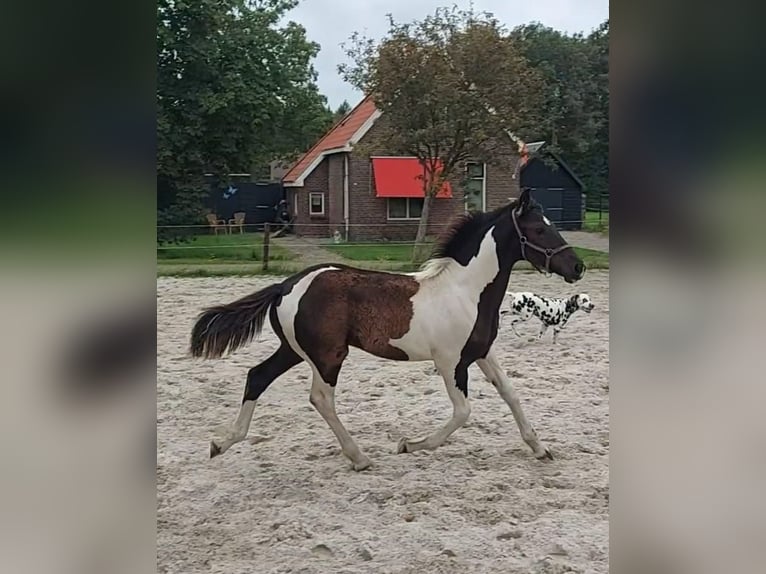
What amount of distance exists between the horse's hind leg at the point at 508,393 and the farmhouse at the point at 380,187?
46cm

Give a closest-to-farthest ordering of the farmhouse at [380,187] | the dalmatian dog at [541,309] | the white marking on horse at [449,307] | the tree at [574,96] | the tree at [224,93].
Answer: the tree at [224,93] → the tree at [574,96] → the farmhouse at [380,187] → the white marking on horse at [449,307] → the dalmatian dog at [541,309]

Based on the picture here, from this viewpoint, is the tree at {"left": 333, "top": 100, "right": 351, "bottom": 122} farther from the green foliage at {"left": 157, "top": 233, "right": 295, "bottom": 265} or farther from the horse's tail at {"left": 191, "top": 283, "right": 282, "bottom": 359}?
the horse's tail at {"left": 191, "top": 283, "right": 282, "bottom": 359}

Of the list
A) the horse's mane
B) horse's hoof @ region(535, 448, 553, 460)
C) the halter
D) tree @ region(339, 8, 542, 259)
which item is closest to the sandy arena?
horse's hoof @ region(535, 448, 553, 460)

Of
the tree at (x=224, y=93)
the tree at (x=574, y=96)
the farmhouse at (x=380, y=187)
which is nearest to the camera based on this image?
the tree at (x=224, y=93)

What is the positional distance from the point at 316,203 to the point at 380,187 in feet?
0.68

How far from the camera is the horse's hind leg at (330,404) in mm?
2324

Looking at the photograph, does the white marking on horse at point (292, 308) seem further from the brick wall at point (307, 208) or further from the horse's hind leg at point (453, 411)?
the horse's hind leg at point (453, 411)

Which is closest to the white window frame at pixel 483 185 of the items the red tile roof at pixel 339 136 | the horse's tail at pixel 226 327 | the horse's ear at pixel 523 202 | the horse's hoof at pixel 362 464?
the horse's ear at pixel 523 202

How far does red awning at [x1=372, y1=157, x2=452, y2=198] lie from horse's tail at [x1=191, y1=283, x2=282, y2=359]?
525 mm
